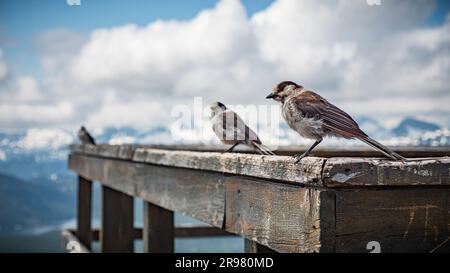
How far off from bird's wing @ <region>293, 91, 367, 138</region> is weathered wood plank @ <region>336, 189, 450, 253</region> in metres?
0.46

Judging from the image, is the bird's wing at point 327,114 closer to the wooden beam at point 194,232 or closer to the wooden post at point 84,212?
the wooden beam at point 194,232

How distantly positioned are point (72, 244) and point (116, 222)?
0.56m

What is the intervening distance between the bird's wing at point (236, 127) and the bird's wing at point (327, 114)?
1.07 metres

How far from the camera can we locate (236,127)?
13.3 feet

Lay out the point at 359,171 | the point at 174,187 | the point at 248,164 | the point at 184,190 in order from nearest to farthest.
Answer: the point at 359,171 → the point at 248,164 → the point at 184,190 → the point at 174,187

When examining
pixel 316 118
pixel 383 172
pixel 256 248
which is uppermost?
pixel 316 118

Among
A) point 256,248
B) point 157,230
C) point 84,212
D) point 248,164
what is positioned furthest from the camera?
point 84,212

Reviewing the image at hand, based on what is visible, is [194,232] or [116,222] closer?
[116,222]

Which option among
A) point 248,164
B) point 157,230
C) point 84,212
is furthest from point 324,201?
point 84,212

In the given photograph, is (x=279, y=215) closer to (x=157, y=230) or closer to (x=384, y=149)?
(x=384, y=149)

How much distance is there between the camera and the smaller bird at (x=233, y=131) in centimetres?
392

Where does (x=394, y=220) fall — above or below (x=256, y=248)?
above

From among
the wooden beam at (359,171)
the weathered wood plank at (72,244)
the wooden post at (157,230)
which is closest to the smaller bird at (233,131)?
the wooden post at (157,230)
